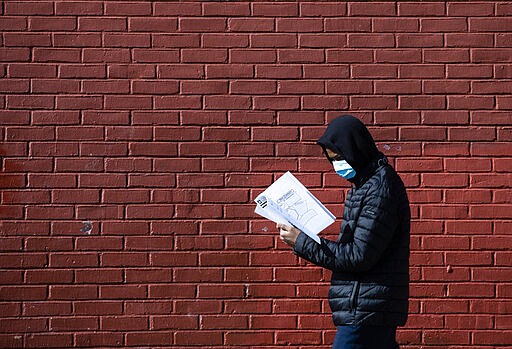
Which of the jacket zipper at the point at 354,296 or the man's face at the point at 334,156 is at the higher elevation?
the man's face at the point at 334,156

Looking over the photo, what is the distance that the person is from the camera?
3.29 meters

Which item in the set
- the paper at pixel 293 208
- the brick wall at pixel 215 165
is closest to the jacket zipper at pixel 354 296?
the paper at pixel 293 208

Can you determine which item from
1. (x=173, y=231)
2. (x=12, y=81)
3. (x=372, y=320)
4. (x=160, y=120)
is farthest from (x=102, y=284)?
(x=372, y=320)

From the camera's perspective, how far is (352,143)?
11.1ft

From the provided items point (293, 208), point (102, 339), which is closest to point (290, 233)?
point (293, 208)

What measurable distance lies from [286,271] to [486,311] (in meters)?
1.22

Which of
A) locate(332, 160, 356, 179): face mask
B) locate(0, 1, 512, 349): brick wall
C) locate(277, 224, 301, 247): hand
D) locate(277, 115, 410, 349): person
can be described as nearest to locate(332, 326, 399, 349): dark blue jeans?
locate(277, 115, 410, 349): person

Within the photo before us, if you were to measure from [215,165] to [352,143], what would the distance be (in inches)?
52.4

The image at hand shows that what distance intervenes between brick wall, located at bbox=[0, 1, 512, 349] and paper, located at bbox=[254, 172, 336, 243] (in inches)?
36.9

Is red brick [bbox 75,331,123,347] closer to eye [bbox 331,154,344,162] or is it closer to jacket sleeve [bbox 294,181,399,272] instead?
jacket sleeve [bbox 294,181,399,272]

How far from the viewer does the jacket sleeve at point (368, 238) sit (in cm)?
326

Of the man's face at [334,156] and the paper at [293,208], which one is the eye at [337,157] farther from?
the paper at [293,208]

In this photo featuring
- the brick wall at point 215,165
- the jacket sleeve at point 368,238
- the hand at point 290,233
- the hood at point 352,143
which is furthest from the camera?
the brick wall at point 215,165

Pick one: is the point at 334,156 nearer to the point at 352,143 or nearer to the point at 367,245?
the point at 352,143
